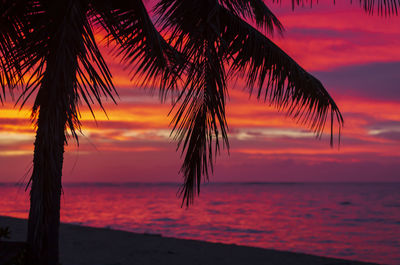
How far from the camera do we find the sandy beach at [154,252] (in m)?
11.5

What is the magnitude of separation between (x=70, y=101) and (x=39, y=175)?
0.85 m

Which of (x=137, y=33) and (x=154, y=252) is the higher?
(x=137, y=33)

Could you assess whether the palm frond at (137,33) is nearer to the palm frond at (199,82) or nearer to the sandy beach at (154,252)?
the palm frond at (199,82)

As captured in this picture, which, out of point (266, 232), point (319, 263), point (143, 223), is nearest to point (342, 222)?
point (266, 232)

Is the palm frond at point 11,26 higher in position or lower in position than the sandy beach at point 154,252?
higher

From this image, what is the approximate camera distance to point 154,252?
12.5 m

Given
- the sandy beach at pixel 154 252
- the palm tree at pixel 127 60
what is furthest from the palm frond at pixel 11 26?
the sandy beach at pixel 154 252

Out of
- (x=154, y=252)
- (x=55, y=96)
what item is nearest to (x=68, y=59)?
(x=55, y=96)

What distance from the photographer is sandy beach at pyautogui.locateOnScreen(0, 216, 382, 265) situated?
1154cm

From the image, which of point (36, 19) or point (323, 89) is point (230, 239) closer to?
point (323, 89)

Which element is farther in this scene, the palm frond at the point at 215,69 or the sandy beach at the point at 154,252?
the sandy beach at the point at 154,252

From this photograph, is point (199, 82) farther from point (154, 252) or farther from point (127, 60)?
point (154, 252)

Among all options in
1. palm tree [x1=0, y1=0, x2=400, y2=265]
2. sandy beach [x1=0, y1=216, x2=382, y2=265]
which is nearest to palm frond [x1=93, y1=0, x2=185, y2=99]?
palm tree [x1=0, y1=0, x2=400, y2=265]

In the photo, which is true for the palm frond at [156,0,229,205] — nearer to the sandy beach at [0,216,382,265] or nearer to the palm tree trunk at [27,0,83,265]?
the palm tree trunk at [27,0,83,265]
